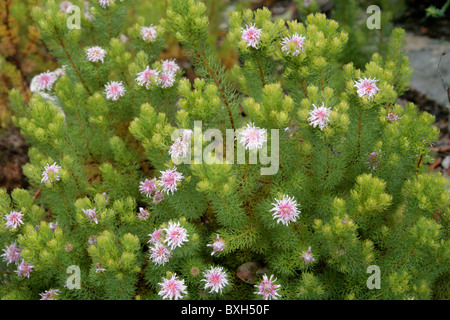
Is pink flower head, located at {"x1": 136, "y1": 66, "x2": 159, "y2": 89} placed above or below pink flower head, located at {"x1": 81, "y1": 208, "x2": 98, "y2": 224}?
above

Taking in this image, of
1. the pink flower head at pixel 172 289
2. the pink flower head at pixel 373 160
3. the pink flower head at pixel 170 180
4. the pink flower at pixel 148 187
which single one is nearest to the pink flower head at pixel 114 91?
the pink flower at pixel 148 187

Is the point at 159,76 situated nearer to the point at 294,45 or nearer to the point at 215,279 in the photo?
the point at 294,45

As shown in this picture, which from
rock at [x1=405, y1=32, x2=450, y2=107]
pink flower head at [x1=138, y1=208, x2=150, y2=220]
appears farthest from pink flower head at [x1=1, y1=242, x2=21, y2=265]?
rock at [x1=405, y1=32, x2=450, y2=107]

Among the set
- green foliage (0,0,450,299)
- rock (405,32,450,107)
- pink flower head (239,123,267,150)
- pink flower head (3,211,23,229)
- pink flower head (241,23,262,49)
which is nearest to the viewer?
pink flower head (239,123,267,150)

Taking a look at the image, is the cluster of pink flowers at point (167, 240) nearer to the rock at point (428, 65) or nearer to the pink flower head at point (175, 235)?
the pink flower head at point (175, 235)

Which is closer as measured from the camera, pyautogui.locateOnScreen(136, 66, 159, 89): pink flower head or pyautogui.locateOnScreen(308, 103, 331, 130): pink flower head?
pyautogui.locateOnScreen(308, 103, 331, 130): pink flower head

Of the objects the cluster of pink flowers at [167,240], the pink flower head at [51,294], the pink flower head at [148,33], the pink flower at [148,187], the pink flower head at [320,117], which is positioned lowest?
the pink flower head at [51,294]

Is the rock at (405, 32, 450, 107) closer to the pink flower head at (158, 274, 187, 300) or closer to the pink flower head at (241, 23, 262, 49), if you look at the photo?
the pink flower head at (241, 23, 262, 49)
